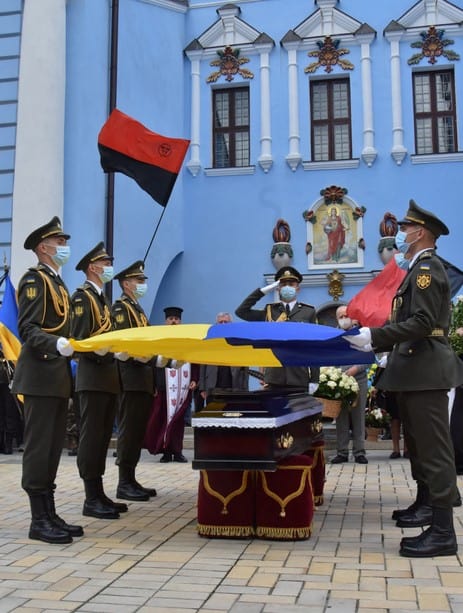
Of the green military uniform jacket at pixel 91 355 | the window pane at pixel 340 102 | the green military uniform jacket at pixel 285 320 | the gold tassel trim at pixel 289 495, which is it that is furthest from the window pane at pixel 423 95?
the gold tassel trim at pixel 289 495

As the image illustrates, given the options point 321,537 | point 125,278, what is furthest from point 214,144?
point 321,537

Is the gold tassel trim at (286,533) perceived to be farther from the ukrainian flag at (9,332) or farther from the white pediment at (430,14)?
the white pediment at (430,14)

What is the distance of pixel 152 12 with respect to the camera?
15.0m

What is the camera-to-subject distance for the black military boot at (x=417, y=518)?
199 inches

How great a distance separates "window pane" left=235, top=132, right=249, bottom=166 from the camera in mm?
15659

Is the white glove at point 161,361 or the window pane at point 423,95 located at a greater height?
the window pane at point 423,95

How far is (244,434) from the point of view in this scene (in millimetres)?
4582

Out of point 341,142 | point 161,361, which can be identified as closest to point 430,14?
point 341,142

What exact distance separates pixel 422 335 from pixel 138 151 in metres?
6.24

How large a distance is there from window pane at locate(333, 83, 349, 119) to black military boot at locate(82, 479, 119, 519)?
38.4 ft

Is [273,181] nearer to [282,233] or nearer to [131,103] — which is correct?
[282,233]

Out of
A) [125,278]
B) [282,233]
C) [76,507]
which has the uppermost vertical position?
[282,233]

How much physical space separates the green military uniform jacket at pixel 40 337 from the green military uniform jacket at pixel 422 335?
210 centimetres

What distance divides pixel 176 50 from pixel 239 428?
12801 mm
